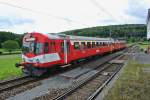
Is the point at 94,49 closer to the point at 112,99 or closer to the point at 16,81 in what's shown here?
the point at 16,81

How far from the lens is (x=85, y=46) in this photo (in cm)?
2570

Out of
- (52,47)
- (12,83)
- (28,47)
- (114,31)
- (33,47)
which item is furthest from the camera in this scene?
(114,31)

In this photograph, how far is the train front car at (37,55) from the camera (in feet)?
54.4

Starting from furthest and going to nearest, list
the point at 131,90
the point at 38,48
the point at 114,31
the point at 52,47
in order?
the point at 114,31 < the point at 52,47 < the point at 38,48 < the point at 131,90

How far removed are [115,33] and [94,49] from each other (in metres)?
66.7

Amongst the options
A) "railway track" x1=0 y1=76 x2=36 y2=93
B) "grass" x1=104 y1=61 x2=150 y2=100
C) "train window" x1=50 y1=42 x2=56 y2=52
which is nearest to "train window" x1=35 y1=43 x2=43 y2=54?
"train window" x1=50 y1=42 x2=56 y2=52

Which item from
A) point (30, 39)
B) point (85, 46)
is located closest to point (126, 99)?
point (30, 39)

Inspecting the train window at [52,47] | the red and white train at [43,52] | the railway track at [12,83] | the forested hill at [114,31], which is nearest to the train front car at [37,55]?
the red and white train at [43,52]

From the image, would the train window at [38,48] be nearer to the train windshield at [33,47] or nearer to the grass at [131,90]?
the train windshield at [33,47]

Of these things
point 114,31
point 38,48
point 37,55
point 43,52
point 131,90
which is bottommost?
point 131,90

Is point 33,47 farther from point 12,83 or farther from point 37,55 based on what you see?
point 12,83

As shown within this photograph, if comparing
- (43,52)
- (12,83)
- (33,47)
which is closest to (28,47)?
(33,47)

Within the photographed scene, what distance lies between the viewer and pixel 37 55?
1662 centimetres

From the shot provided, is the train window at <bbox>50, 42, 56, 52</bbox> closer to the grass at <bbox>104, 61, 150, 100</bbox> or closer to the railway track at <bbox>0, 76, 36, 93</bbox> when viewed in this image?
the railway track at <bbox>0, 76, 36, 93</bbox>
